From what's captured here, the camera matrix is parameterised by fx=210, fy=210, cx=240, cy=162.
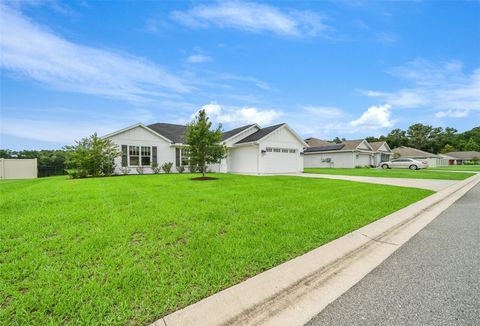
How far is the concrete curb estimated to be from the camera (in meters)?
1.90

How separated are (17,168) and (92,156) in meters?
10.7

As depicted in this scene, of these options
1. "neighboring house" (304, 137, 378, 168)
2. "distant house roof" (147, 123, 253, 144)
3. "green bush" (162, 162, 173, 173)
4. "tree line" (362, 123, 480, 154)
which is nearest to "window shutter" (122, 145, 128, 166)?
"green bush" (162, 162, 173, 173)

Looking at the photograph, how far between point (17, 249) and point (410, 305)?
5036 mm

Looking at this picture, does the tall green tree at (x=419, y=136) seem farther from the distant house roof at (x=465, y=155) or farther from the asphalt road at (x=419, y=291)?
the asphalt road at (x=419, y=291)

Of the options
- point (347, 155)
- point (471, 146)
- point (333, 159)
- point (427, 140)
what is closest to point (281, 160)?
point (347, 155)

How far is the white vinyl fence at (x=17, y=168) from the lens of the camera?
59.8ft

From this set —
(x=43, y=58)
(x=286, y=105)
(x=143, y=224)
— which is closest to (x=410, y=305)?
(x=143, y=224)

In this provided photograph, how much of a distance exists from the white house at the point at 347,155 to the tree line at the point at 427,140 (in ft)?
117

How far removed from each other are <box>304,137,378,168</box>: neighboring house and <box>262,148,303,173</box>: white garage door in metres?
14.9

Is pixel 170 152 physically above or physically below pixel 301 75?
below

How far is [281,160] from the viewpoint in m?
18.9

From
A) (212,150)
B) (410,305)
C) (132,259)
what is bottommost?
(410,305)

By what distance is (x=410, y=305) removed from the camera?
2.11 meters

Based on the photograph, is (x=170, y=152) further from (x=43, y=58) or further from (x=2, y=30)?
(x=2, y=30)
